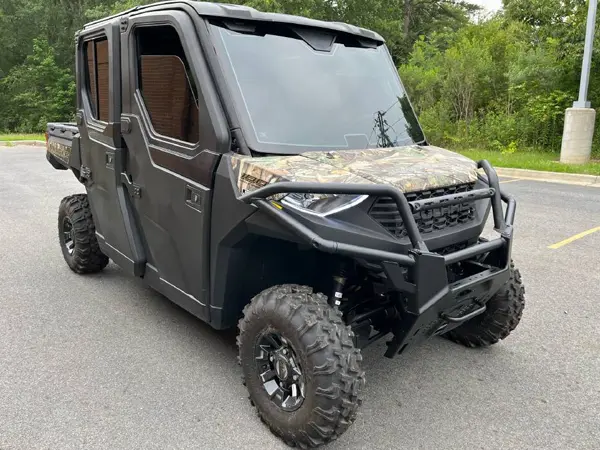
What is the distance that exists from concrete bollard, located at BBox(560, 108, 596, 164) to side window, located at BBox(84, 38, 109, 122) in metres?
12.1

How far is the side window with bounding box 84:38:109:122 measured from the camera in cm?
411

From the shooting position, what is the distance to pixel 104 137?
4070 millimetres

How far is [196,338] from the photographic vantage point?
154 inches

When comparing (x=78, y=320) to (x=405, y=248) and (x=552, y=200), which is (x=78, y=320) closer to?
(x=405, y=248)

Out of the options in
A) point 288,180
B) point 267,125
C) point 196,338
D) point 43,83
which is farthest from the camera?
point 43,83

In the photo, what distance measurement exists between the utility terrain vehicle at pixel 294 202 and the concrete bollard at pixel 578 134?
11126mm

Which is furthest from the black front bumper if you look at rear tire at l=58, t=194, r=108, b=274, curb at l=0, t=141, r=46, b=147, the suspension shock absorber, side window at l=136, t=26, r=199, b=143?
curb at l=0, t=141, r=46, b=147

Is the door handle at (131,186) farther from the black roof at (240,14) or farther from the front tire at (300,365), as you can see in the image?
the front tire at (300,365)

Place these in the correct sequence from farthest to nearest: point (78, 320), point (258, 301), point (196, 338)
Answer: point (78, 320) < point (196, 338) < point (258, 301)

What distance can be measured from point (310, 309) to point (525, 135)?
15390 mm

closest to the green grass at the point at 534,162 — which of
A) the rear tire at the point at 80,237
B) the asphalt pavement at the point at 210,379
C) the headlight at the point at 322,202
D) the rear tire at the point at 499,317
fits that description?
the asphalt pavement at the point at 210,379

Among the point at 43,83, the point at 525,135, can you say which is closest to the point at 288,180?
the point at 525,135

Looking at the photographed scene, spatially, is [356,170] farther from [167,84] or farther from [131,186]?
[131,186]

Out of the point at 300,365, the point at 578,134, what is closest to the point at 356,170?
the point at 300,365
